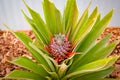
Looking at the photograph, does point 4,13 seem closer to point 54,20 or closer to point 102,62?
point 54,20

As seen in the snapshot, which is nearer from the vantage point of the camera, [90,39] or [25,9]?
[90,39]

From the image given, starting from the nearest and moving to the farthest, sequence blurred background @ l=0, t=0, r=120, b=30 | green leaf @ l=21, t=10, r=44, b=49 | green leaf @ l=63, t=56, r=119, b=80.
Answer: green leaf @ l=63, t=56, r=119, b=80, green leaf @ l=21, t=10, r=44, b=49, blurred background @ l=0, t=0, r=120, b=30

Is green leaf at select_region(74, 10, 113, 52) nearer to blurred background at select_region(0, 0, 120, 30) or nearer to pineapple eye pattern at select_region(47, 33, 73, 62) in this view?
pineapple eye pattern at select_region(47, 33, 73, 62)

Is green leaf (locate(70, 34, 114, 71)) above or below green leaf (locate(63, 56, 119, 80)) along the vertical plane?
below

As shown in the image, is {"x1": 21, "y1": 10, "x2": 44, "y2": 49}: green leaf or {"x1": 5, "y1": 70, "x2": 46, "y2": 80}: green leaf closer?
{"x1": 5, "y1": 70, "x2": 46, "y2": 80}: green leaf

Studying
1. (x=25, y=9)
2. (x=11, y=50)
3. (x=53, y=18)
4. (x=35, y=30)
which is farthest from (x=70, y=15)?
(x=25, y=9)

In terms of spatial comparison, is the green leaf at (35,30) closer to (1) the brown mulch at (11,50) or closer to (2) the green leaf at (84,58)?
(2) the green leaf at (84,58)

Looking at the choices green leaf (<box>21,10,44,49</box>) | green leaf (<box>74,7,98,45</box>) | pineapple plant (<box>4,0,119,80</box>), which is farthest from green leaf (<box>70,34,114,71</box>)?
green leaf (<box>21,10,44,49</box>)

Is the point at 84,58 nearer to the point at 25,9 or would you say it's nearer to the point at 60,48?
the point at 60,48
